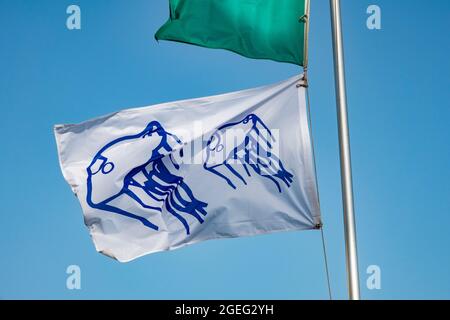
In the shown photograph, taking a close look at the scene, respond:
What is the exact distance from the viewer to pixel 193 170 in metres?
11.8

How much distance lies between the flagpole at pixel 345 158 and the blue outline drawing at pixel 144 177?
2.34m

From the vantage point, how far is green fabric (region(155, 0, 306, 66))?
1192 centimetres

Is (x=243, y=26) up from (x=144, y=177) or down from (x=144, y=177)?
up

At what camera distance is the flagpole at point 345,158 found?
31.6 ft

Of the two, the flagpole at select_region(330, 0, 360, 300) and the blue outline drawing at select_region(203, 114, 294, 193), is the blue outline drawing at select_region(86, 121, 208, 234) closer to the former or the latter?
the blue outline drawing at select_region(203, 114, 294, 193)

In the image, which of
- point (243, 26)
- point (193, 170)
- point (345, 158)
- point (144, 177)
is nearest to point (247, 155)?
point (193, 170)

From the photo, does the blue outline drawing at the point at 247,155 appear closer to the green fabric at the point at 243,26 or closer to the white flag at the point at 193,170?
the white flag at the point at 193,170

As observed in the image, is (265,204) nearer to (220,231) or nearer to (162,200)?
(220,231)

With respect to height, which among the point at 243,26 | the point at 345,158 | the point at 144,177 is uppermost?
the point at 243,26

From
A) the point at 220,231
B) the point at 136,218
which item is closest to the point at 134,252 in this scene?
the point at 136,218

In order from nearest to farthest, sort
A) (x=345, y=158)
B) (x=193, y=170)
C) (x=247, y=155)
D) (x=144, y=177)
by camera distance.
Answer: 1. (x=345, y=158)
2. (x=247, y=155)
3. (x=193, y=170)
4. (x=144, y=177)

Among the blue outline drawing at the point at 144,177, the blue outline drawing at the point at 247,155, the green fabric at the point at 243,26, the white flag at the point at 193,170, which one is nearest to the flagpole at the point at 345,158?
the green fabric at the point at 243,26

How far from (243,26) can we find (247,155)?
210 centimetres

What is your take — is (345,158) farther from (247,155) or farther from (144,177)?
(144,177)
